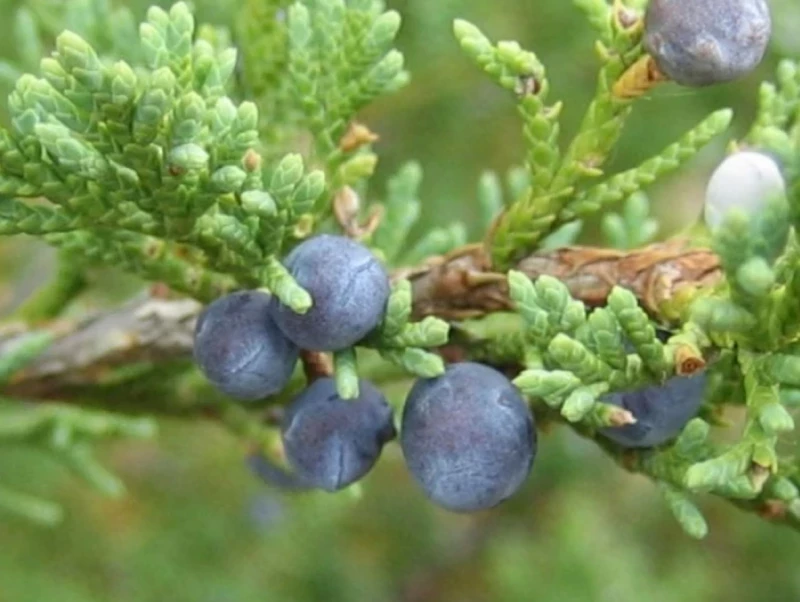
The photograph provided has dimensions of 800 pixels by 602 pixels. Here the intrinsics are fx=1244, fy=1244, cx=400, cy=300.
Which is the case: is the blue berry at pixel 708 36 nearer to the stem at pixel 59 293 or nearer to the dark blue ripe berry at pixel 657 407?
the dark blue ripe berry at pixel 657 407

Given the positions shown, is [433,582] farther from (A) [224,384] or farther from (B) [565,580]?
(A) [224,384]

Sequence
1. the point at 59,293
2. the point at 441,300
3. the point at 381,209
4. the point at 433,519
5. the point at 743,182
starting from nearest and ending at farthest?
the point at 743,182, the point at 441,300, the point at 381,209, the point at 59,293, the point at 433,519

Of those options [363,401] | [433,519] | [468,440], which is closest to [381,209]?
[363,401]

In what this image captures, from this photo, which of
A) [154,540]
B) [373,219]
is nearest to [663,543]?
[154,540]

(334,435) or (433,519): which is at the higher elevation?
(334,435)

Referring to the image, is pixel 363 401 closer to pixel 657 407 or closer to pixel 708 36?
pixel 657 407

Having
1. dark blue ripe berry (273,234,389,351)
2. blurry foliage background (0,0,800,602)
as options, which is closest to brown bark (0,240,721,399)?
dark blue ripe berry (273,234,389,351)

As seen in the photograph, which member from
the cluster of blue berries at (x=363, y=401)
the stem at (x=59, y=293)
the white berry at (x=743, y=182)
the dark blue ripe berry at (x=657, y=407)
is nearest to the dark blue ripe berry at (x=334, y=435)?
the cluster of blue berries at (x=363, y=401)
